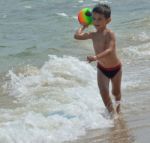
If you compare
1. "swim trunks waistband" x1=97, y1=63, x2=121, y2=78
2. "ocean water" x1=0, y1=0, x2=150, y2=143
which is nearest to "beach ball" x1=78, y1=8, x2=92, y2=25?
"swim trunks waistband" x1=97, y1=63, x2=121, y2=78

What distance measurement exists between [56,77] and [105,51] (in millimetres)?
2903

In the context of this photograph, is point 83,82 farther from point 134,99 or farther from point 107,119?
point 107,119

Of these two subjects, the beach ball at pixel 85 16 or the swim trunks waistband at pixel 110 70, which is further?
the swim trunks waistband at pixel 110 70

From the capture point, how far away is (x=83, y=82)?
29.9 feet

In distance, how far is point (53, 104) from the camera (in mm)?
7629

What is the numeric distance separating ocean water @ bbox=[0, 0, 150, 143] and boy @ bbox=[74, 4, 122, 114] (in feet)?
1.11

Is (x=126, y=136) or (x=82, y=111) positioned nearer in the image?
(x=126, y=136)

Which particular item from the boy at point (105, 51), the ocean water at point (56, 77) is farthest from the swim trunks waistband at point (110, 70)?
the ocean water at point (56, 77)

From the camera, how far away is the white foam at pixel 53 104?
20.7ft

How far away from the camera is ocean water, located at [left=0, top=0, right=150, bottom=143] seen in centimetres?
659

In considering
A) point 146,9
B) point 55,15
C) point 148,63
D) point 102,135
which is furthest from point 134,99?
point 146,9

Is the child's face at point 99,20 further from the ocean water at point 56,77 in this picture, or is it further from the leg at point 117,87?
the ocean water at point 56,77

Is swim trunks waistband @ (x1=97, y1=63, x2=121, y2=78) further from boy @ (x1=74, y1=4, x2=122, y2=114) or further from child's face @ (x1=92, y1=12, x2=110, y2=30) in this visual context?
child's face @ (x1=92, y1=12, x2=110, y2=30)

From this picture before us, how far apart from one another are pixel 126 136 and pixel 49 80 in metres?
3.39
